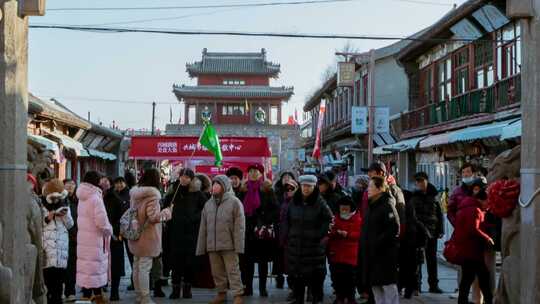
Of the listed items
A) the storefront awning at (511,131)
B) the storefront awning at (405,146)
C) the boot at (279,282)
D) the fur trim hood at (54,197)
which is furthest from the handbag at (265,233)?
the storefront awning at (405,146)

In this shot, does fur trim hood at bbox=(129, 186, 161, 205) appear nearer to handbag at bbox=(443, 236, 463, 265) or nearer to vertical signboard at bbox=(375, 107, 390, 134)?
handbag at bbox=(443, 236, 463, 265)

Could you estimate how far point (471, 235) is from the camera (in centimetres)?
802

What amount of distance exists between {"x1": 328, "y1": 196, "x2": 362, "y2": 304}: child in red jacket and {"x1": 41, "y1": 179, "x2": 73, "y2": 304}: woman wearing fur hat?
3.36 metres

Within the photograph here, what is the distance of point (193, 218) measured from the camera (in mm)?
9922

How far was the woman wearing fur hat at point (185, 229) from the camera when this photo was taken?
32.3ft

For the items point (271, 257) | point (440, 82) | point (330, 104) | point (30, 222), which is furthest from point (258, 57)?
point (30, 222)

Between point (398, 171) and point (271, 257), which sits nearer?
point (271, 257)

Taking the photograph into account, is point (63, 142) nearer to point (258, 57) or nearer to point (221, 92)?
point (221, 92)

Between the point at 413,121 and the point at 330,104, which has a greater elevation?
the point at 330,104

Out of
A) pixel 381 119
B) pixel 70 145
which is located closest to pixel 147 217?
pixel 70 145

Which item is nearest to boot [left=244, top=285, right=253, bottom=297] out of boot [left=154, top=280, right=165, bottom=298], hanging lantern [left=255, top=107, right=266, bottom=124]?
boot [left=154, top=280, right=165, bottom=298]

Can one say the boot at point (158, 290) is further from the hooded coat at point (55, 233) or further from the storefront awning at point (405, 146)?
the storefront awning at point (405, 146)

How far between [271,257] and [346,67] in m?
19.6

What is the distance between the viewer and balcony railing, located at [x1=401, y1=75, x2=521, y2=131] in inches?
687
